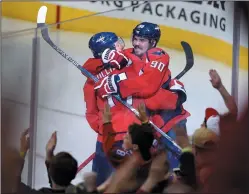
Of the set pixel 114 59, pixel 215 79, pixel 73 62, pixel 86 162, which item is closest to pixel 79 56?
pixel 73 62

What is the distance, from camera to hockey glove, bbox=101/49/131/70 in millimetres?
2320

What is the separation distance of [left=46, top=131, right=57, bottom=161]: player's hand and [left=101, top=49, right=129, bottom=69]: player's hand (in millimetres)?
421

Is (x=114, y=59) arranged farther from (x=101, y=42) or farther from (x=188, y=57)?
(x=188, y=57)

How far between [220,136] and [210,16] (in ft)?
1.72

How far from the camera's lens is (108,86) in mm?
2326

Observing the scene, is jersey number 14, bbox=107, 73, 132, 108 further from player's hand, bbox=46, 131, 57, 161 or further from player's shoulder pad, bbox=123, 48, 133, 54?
player's hand, bbox=46, 131, 57, 161

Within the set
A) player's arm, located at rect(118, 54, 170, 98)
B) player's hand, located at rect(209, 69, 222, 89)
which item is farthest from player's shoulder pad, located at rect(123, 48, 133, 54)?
player's hand, located at rect(209, 69, 222, 89)

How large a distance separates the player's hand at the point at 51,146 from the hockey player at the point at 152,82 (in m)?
0.32

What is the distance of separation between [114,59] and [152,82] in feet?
0.69

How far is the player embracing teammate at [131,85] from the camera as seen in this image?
2.26 m

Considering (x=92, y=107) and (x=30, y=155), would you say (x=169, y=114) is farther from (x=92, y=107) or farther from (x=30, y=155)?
(x=30, y=155)

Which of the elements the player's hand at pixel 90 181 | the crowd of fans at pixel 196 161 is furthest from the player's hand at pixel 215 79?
the player's hand at pixel 90 181

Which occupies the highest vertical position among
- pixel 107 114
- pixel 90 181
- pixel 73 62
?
pixel 73 62

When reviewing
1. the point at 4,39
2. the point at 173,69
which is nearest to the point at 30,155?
the point at 4,39
